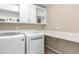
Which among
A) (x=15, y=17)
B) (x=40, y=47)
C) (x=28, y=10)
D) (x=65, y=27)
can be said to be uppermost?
(x=28, y=10)

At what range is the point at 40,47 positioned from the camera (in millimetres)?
2236

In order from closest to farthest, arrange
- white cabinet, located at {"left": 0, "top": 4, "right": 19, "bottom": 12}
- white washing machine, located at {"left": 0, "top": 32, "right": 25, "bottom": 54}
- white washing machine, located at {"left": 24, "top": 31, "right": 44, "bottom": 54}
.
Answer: white washing machine, located at {"left": 0, "top": 32, "right": 25, "bottom": 54} < white washing machine, located at {"left": 24, "top": 31, "right": 44, "bottom": 54} < white cabinet, located at {"left": 0, "top": 4, "right": 19, "bottom": 12}

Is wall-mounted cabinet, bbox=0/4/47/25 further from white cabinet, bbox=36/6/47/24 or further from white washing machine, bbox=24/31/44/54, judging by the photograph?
white washing machine, bbox=24/31/44/54

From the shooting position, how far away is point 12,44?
5.23ft

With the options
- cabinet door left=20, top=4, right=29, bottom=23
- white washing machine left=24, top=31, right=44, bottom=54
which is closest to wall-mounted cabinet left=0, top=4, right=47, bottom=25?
cabinet door left=20, top=4, right=29, bottom=23

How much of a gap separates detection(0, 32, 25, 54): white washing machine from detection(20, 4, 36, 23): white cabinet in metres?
1.08

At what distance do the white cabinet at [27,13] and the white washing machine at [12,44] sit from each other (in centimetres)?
108

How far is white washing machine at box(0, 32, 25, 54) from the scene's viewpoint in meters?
1.49

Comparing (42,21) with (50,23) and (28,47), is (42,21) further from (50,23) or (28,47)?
(28,47)

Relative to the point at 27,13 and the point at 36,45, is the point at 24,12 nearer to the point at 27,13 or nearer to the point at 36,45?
the point at 27,13

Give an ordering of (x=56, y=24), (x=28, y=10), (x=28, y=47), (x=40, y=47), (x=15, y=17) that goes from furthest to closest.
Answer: (x=56, y=24)
(x=28, y=10)
(x=15, y=17)
(x=40, y=47)
(x=28, y=47)

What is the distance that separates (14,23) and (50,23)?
3.60ft

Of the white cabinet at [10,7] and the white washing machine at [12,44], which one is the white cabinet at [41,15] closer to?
the white cabinet at [10,7]
